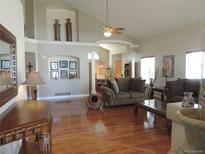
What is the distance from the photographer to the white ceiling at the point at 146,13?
18.2 feet

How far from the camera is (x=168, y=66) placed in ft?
24.8

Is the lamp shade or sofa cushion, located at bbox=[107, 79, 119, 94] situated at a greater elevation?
the lamp shade

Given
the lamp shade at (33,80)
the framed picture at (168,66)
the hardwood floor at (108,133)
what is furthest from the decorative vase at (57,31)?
the lamp shade at (33,80)

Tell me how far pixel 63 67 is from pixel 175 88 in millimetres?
5317

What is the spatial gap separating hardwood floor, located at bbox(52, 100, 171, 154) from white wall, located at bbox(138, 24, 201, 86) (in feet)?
9.44

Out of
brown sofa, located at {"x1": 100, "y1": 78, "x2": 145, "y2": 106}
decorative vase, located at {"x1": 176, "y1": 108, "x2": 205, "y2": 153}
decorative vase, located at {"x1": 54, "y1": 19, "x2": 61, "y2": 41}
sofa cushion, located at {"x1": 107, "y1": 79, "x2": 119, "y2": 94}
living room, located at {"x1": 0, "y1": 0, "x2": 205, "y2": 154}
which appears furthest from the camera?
decorative vase, located at {"x1": 54, "y1": 19, "x2": 61, "y2": 41}

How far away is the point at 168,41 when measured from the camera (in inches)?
299

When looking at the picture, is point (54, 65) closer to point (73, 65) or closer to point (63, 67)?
point (63, 67)

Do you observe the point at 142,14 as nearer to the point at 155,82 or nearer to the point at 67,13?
the point at 155,82

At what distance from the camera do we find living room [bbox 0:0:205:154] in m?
4.09

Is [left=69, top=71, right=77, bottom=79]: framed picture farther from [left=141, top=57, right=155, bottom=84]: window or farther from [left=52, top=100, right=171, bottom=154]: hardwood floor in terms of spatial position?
[left=141, top=57, right=155, bottom=84]: window

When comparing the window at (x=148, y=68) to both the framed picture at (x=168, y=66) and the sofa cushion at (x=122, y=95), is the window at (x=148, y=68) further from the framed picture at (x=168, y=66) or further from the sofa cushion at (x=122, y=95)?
the sofa cushion at (x=122, y=95)

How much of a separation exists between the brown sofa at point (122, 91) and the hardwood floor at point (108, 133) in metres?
0.66

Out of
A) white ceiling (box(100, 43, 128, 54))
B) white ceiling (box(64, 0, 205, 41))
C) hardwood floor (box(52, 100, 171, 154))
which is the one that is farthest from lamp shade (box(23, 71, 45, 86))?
white ceiling (box(100, 43, 128, 54))
